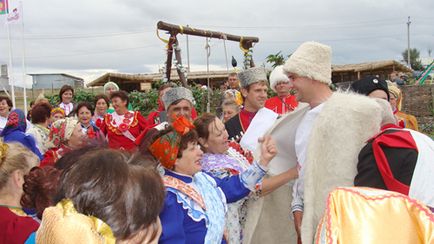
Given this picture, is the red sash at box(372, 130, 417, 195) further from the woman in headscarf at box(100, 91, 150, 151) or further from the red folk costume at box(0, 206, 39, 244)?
the woman in headscarf at box(100, 91, 150, 151)

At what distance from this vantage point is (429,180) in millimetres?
1705

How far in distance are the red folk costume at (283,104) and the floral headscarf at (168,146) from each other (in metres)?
2.87

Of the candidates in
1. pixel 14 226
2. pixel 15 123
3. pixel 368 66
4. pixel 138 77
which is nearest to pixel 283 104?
pixel 15 123

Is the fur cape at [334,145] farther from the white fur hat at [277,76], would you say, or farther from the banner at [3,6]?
the banner at [3,6]

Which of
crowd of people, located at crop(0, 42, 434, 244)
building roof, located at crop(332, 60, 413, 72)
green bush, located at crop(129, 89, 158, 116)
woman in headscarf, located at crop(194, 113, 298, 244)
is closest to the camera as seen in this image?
crowd of people, located at crop(0, 42, 434, 244)

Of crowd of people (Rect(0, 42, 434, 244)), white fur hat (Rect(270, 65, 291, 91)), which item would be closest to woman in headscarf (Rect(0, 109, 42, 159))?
crowd of people (Rect(0, 42, 434, 244))

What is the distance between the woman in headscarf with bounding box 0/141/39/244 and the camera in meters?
2.04

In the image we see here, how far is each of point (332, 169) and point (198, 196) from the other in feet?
2.53

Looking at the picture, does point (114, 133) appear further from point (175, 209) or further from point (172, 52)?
point (175, 209)

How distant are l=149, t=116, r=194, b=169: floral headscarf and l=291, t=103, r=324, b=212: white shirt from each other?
2.61ft

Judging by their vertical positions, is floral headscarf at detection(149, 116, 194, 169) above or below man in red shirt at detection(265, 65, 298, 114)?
below

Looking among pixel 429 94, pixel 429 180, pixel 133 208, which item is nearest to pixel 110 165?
pixel 133 208

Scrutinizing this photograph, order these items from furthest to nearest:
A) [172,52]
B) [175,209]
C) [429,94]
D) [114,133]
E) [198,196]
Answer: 1. [429,94]
2. [114,133]
3. [172,52]
4. [198,196]
5. [175,209]

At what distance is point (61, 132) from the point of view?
15.0 feet
